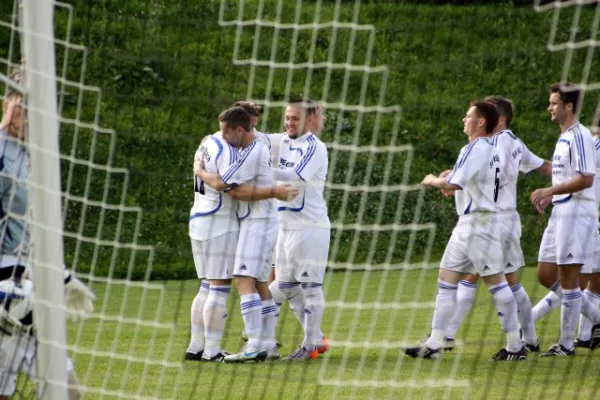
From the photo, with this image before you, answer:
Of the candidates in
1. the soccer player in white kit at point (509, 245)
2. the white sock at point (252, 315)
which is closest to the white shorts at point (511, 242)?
the soccer player in white kit at point (509, 245)

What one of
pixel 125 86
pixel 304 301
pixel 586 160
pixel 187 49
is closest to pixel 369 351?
pixel 304 301

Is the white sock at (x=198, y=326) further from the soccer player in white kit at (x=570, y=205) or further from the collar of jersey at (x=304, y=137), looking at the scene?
the soccer player in white kit at (x=570, y=205)

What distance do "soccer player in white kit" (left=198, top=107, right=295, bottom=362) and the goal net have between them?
272 mm

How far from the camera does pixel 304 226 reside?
30.1 ft

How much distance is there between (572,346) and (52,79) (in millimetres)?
4858

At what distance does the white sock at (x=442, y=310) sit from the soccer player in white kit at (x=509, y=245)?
0.81 feet

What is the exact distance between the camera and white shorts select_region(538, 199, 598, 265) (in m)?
8.99

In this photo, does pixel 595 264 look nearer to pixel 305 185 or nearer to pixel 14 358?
pixel 305 185

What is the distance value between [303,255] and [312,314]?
0.45 metres

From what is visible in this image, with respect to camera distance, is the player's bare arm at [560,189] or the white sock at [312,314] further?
the white sock at [312,314]

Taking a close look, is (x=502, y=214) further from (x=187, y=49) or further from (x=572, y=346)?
(x=187, y=49)

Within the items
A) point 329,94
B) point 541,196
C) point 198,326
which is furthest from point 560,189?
point 329,94

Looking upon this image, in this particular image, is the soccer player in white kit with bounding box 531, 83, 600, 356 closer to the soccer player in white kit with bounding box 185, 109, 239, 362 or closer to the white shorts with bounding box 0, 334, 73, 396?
the soccer player in white kit with bounding box 185, 109, 239, 362

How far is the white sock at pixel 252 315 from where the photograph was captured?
8.84 meters
